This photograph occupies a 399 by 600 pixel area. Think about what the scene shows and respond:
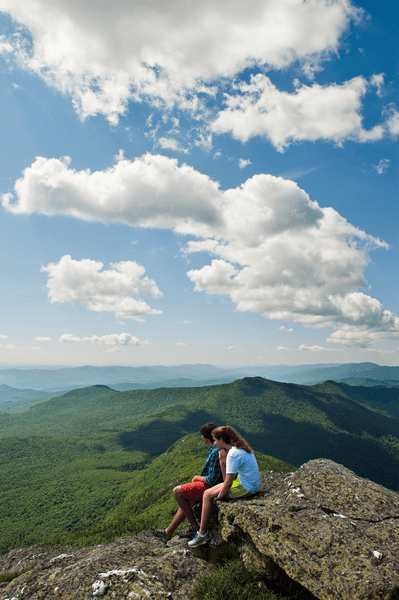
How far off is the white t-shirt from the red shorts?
1640mm

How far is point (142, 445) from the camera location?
191 m

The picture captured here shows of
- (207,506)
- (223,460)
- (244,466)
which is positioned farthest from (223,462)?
(207,506)

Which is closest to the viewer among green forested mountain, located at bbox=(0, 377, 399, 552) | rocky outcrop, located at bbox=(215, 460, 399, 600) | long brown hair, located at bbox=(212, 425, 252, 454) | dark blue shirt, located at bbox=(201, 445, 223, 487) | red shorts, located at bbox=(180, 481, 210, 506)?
rocky outcrop, located at bbox=(215, 460, 399, 600)

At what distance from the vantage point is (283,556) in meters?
7.01

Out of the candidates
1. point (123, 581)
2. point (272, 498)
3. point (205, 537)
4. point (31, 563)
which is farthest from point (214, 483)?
point (31, 563)

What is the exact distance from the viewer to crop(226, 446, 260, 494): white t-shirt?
8797mm

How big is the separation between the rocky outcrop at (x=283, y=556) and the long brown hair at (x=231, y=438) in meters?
1.81

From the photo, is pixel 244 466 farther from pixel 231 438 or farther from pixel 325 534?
→ pixel 325 534

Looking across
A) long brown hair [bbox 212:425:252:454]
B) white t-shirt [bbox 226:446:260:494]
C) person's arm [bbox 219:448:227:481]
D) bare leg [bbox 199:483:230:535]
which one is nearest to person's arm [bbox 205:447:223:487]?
person's arm [bbox 219:448:227:481]

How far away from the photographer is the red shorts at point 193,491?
32.9ft

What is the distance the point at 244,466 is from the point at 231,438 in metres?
1.04

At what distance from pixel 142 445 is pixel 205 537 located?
21136 cm

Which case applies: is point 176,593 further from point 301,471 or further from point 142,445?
point 142,445

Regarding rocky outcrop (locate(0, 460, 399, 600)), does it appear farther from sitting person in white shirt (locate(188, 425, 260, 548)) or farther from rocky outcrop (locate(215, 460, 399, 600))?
sitting person in white shirt (locate(188, 425, 260, 548))
